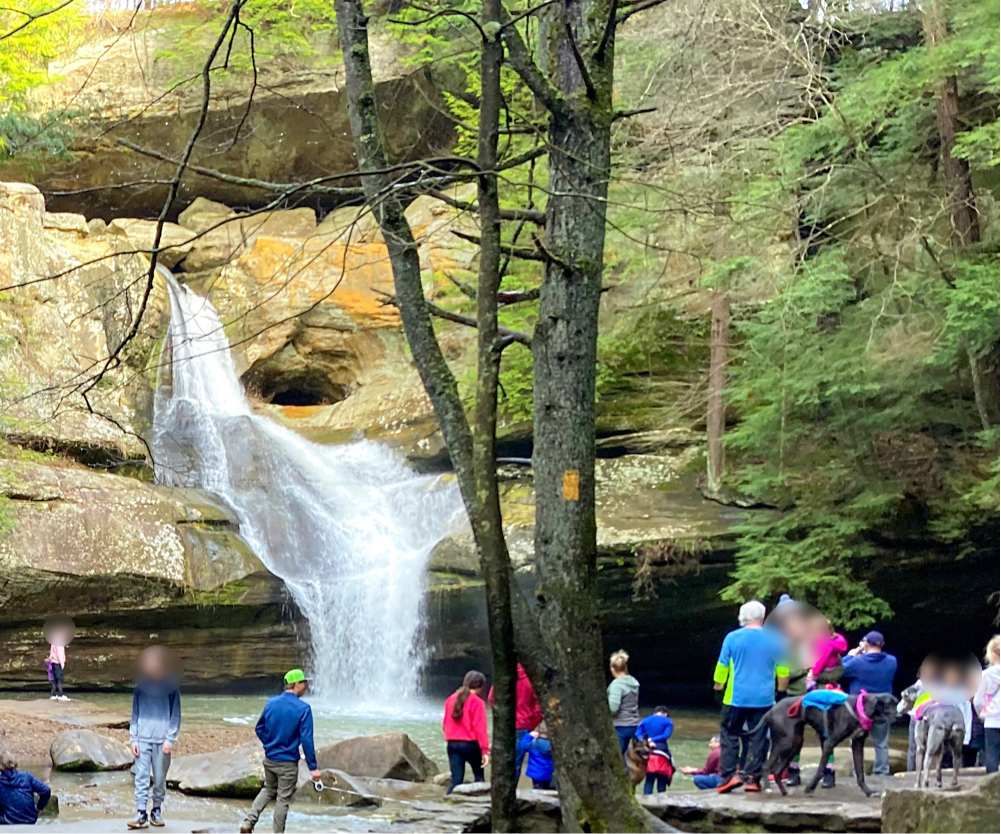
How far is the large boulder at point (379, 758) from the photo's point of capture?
12734 mm

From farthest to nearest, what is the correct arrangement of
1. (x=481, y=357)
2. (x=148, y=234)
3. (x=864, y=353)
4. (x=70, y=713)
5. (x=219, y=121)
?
1. (x=219, y=121)
2. (x=148, y=234)
3. (x=70, y=713)
4. (x=864, y=353)
5. (x=481, y=357)

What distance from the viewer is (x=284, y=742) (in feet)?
26.7

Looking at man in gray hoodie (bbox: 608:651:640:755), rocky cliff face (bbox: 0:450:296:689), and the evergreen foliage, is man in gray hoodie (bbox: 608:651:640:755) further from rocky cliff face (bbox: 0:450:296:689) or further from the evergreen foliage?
rocky cliff face (bbox: 0:450:296:689)

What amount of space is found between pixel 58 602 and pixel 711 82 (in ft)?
46.1

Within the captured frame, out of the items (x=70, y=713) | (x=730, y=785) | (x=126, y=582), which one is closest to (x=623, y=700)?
(x=730, y=785)

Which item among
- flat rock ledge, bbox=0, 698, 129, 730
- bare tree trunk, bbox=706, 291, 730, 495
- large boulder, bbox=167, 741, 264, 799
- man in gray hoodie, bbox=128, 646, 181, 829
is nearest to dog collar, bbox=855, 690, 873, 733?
man in gray hoodie, bbox=128, 646, 181, 829

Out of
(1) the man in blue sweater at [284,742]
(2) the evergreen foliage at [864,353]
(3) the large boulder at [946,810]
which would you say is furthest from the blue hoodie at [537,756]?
(2) the evergreen foliage at [864,353]

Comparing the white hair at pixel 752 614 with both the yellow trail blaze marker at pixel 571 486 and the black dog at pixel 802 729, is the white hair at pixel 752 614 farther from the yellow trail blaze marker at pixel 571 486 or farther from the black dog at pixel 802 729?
the yellow trail blaze marker at pixel 571 486

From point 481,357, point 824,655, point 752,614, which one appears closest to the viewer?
point 481,357

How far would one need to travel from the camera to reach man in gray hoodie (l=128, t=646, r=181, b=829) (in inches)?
350

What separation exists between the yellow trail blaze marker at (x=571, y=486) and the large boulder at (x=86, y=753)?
8503mm

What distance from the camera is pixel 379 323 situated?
28.0 metres

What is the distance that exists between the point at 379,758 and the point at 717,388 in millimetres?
8574

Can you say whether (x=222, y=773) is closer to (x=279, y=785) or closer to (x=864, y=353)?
(x=279, y=785)
